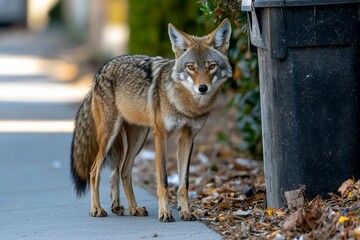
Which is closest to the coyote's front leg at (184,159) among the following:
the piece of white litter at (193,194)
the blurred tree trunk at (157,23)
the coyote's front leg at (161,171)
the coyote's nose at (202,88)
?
the coyote's front leg at (161,171)

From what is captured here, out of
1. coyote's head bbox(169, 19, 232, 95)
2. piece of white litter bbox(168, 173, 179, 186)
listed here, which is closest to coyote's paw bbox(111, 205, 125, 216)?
coyote's head bbox(169, 19, 232, 95)

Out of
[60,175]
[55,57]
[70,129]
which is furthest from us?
[55,57]

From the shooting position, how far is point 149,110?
8.02 meters

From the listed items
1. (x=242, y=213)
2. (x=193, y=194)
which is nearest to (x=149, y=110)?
(x=242, y=213)

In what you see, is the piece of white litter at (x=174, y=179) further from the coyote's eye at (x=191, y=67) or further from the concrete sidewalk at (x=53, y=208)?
the coyote's eye at (x=191, y=67)

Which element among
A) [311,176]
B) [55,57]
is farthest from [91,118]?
[55,57]

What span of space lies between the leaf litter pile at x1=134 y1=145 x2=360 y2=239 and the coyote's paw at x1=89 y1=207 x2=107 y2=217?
814 millimetres

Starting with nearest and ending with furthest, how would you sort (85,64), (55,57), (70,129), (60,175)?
(60,175) < (70,129) < (85,64) < (55,57)

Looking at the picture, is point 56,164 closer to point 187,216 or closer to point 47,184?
point 47,184

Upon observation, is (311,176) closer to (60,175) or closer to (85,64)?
(60,175)

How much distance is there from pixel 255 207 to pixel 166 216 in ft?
2.55

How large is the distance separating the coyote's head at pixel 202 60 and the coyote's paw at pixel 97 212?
1.39 metres

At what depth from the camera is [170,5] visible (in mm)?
15555

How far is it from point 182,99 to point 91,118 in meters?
1.19
